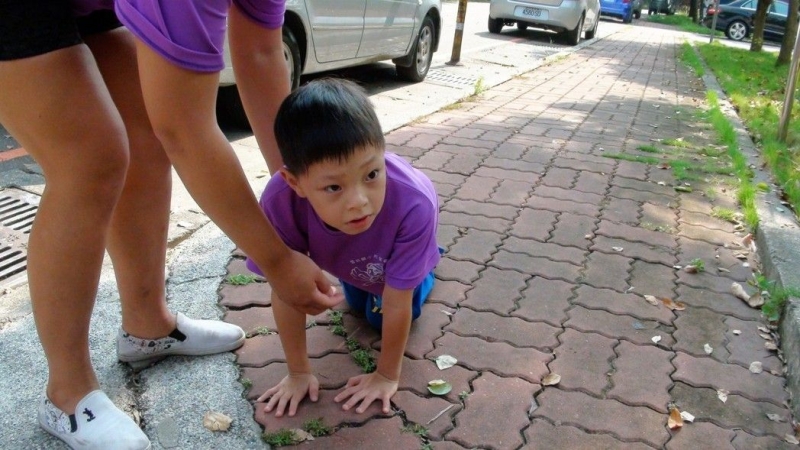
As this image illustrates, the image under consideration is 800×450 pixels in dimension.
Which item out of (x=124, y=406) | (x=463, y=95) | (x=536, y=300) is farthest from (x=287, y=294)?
(x=463, y=95)

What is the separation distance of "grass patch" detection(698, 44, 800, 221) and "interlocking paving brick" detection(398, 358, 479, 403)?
237cm

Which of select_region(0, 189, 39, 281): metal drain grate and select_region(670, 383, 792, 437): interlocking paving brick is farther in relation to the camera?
select_region(0, 189, 39, 281): metal drain grate

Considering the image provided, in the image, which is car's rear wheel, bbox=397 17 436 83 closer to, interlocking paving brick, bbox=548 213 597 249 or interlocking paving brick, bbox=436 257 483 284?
interlocking paving brick, bbox=548 213 597 249

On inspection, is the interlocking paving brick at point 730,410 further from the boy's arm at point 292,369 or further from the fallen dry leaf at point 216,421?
the fallen dry leaf at point 216,421

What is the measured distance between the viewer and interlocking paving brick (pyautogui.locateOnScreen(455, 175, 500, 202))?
3.66 metres

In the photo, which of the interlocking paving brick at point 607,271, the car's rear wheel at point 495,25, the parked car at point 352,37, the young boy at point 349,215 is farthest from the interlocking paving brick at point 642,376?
the car's rear wheel at point 495,25

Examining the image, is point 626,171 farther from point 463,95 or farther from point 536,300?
point 463,95

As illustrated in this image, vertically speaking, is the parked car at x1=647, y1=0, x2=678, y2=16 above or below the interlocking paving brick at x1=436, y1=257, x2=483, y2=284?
above

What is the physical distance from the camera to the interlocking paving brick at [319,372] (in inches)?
77.8

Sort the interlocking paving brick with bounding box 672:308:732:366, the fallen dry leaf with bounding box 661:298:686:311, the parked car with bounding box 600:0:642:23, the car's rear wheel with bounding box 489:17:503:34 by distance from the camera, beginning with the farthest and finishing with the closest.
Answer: the parked car with bounding box 600:0:642:23 → the car's rear wheel with bounding box 489:17:503:34 → the fallen dry leaf with bounding box 661:298:686:311 → the interlocking paving brick with bounding box 672:308:732:366

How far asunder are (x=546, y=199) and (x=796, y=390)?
5.83 ft

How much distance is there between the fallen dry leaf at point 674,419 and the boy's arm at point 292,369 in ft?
3.34

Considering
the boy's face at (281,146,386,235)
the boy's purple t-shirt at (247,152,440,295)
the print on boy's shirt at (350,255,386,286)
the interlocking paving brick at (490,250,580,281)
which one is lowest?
the interlocking paving brick at (490,250,580,281)

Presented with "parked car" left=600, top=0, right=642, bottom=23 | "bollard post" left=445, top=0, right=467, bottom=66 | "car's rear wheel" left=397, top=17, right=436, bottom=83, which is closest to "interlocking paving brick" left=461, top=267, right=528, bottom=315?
"car's rear wheel" left=397, top=17, right=436, bottom=83
